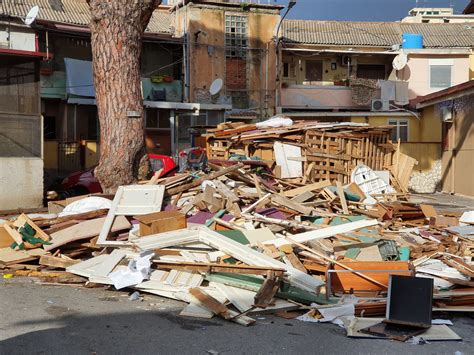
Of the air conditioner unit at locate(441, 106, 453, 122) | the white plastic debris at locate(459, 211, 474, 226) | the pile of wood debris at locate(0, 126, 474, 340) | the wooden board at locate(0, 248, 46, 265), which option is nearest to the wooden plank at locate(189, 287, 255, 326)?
the pile of wood debris at locate(0, 126, 474, 340)

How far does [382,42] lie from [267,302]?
29.3 m

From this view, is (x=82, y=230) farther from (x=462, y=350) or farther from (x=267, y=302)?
(x=462, y=350)

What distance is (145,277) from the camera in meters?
7.57

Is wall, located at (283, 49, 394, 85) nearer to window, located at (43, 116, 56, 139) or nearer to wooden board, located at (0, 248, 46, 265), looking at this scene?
window, located at (43, 116, 56, 139)

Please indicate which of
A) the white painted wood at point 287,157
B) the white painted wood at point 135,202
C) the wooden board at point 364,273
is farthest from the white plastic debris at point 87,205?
the white painted wood at point 287,157

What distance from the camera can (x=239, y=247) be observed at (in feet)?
25.7

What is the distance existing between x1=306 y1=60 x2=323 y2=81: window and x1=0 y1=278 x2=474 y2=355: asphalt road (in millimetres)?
27673

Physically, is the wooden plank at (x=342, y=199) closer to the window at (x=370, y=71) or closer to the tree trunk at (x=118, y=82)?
the tree trunk at (x=118, y=82)

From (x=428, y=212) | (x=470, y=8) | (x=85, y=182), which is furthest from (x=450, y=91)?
(x=85, y=182)

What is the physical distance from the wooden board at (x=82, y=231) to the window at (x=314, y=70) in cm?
2535

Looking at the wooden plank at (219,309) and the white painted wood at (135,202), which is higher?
the white painted wood at (135,202)

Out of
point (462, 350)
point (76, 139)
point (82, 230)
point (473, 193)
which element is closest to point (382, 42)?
point (473, 193)

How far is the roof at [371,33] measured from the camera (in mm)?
33000

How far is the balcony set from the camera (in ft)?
103
